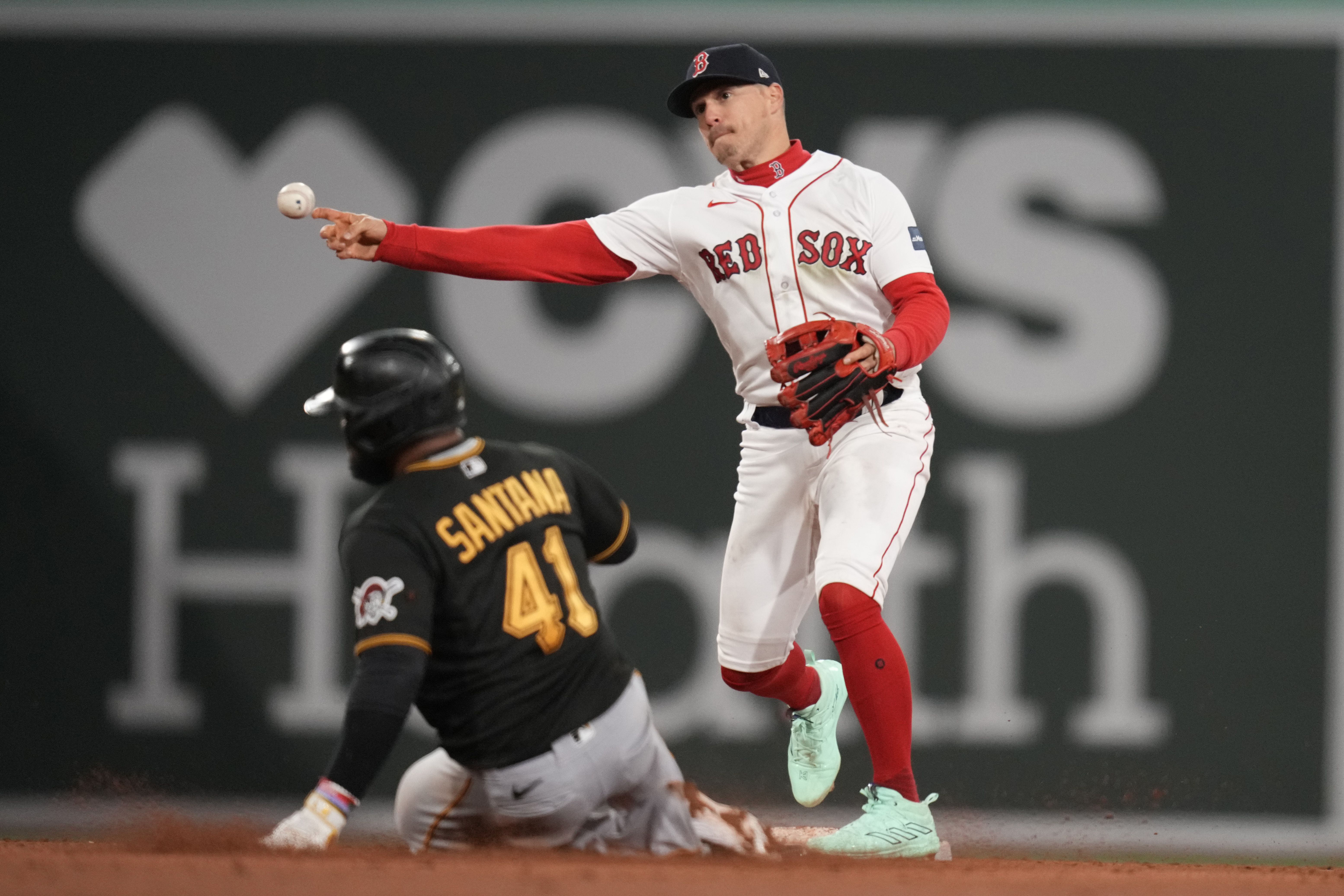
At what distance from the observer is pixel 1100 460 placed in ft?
19.5

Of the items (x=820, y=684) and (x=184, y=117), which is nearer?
(x=820, y=684)

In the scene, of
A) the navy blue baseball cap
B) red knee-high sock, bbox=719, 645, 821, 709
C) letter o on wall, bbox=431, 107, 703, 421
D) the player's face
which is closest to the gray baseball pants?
red knee-high sock, bbox=719, 645, 821, 709

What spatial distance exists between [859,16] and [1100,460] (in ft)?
7.21

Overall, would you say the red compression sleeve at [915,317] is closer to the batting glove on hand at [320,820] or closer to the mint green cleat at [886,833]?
the mint green cleat at [886,833]

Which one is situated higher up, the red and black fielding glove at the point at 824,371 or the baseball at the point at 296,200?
the baseball at the point at 296,200

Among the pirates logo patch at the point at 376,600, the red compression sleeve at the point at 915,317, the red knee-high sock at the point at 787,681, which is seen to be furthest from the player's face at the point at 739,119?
the pirates logo patch at the point at 376,600

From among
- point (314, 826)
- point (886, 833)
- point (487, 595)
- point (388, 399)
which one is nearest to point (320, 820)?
point (314, 826)

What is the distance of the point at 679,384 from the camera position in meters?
6.06

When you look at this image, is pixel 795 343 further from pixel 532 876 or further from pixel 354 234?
pixel 532 876

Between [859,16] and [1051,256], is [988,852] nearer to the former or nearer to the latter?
[1051,256]

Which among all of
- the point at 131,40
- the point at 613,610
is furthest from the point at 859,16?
the point at 131,40

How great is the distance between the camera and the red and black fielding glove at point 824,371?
3209 millimetres

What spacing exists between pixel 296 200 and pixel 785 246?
1212 millimetres

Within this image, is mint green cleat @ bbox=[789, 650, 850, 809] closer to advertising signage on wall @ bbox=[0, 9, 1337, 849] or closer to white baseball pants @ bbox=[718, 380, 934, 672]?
white baseball pants @ bbox=[718, 380, 934, 672]
